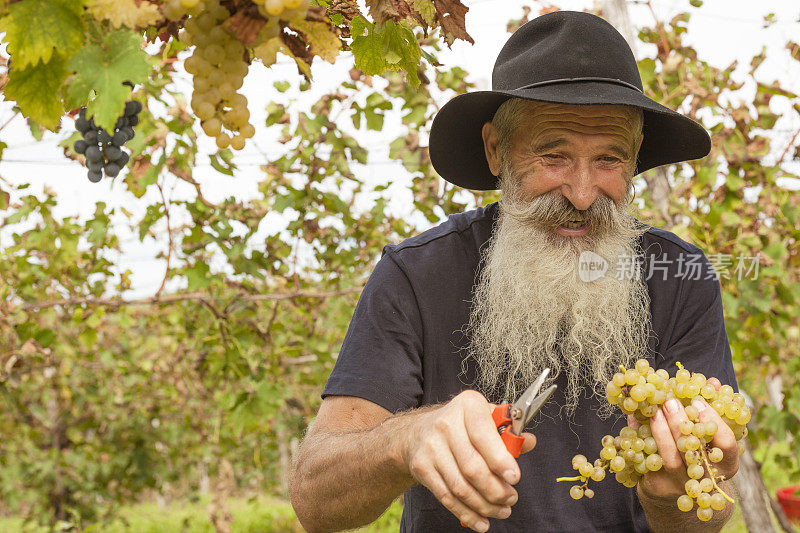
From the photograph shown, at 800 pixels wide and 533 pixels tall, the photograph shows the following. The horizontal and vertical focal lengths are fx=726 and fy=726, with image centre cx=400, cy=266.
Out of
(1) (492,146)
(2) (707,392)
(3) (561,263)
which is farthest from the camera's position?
(1) (492,146)

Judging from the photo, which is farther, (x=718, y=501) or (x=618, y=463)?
(x=618, y=463)

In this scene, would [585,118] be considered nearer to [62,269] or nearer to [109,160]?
[109,160]

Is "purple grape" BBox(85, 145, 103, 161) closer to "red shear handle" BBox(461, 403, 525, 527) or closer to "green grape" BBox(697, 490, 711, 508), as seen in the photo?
"red shear handle" BBox(461, 403, 525, 527)

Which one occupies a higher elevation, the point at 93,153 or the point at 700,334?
the point at 93,153

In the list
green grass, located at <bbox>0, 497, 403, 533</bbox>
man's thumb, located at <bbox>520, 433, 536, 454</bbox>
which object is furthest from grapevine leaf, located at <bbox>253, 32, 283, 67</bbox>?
green grass, located at <bbox>0, 497, 403, 533</bbox>

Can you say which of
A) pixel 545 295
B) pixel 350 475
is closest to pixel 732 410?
pixel 350 475

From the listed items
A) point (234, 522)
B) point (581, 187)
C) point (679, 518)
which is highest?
point (581, 187)

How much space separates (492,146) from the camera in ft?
7.78

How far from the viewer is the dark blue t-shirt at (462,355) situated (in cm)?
189

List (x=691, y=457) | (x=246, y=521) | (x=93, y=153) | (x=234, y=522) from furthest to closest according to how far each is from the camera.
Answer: (x=246, y=521) < (x=234, y=522) < (x=93, y=153) < (x=691, y=457)

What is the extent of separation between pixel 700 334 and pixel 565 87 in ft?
2.59

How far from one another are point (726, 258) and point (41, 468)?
688 centimetres

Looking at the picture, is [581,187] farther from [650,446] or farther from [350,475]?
[350,475]

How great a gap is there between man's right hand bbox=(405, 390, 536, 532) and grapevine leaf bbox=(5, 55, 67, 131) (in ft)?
2.40
